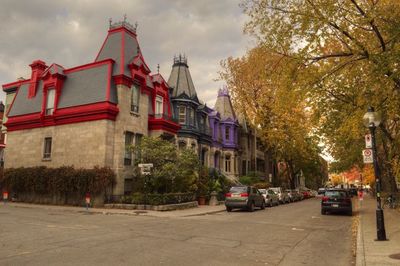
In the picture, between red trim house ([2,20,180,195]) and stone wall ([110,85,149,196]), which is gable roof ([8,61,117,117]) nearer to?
red trim house ([2,20,180,195])

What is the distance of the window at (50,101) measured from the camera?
94.7ft

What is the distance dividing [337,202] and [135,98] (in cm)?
1639

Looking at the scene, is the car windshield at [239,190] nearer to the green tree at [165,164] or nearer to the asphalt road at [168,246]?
the green tree at [165,164]

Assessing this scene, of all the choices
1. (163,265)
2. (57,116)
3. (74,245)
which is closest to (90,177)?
(57,116)

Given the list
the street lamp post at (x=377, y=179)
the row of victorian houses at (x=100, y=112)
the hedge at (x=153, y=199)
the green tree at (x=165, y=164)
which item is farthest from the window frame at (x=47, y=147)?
the street lamp post at (x=377, y=179)

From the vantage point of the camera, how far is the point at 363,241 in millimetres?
10992

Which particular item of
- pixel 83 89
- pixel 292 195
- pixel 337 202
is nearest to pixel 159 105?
pixel 83 89

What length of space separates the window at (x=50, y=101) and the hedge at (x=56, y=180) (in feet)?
15.8

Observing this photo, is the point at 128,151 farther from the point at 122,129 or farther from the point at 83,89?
the point at 83,89

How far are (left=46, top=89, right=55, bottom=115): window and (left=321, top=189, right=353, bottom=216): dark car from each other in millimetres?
21712

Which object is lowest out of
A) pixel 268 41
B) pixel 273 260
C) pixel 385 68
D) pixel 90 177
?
pixel 273 260

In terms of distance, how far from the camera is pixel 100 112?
82.9 feet

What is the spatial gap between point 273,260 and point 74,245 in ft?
17.2

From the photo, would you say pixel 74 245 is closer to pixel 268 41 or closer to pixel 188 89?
pixel 268 41
